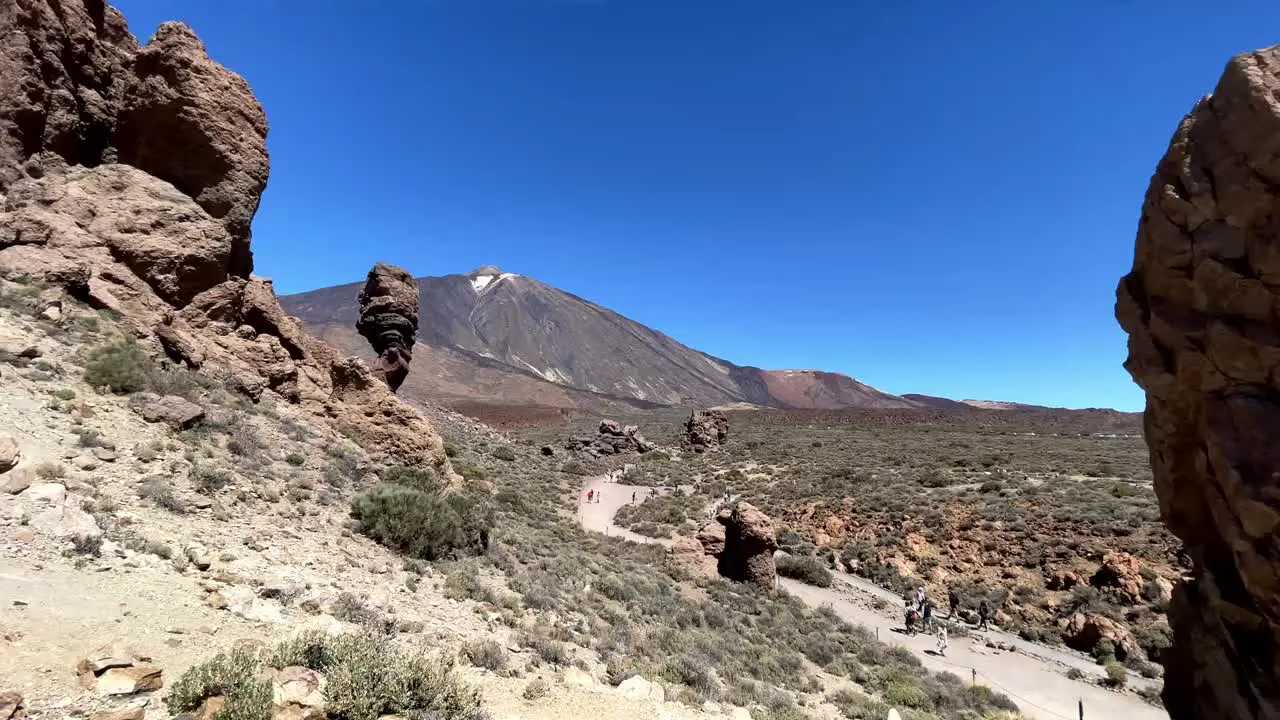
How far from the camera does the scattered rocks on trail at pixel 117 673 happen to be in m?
3.97

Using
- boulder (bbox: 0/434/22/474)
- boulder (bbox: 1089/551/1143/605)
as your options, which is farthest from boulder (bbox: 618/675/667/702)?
→ boulder (bbox: 1089/551/1143/605)

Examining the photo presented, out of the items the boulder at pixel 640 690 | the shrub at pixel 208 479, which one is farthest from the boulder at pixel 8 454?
the boulder at pixel 640 690

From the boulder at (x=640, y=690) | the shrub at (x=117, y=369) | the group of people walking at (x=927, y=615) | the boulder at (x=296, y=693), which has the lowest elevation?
the group of people walking at (x=927, y=615)

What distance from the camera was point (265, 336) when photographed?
13172mm

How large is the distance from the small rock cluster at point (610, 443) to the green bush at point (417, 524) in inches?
1400

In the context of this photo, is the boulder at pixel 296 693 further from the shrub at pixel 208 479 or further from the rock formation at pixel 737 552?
the rock formation at pixel 737 552

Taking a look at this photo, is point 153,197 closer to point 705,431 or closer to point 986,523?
point 986,523

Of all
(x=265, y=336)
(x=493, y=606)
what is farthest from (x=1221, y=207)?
(x=265, y=336)

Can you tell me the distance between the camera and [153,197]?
11664 millimetres

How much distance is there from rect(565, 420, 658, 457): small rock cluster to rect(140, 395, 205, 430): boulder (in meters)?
37.3

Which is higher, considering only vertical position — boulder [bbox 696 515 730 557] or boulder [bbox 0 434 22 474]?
boulder [bbox 0 434 22 474]

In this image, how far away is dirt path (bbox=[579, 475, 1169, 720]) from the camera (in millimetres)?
11500

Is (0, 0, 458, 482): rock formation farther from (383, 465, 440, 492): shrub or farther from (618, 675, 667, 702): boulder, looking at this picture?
(618, 675, 667, 702): boulder

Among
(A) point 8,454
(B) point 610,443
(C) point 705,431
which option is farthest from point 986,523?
(B) point 610,443
